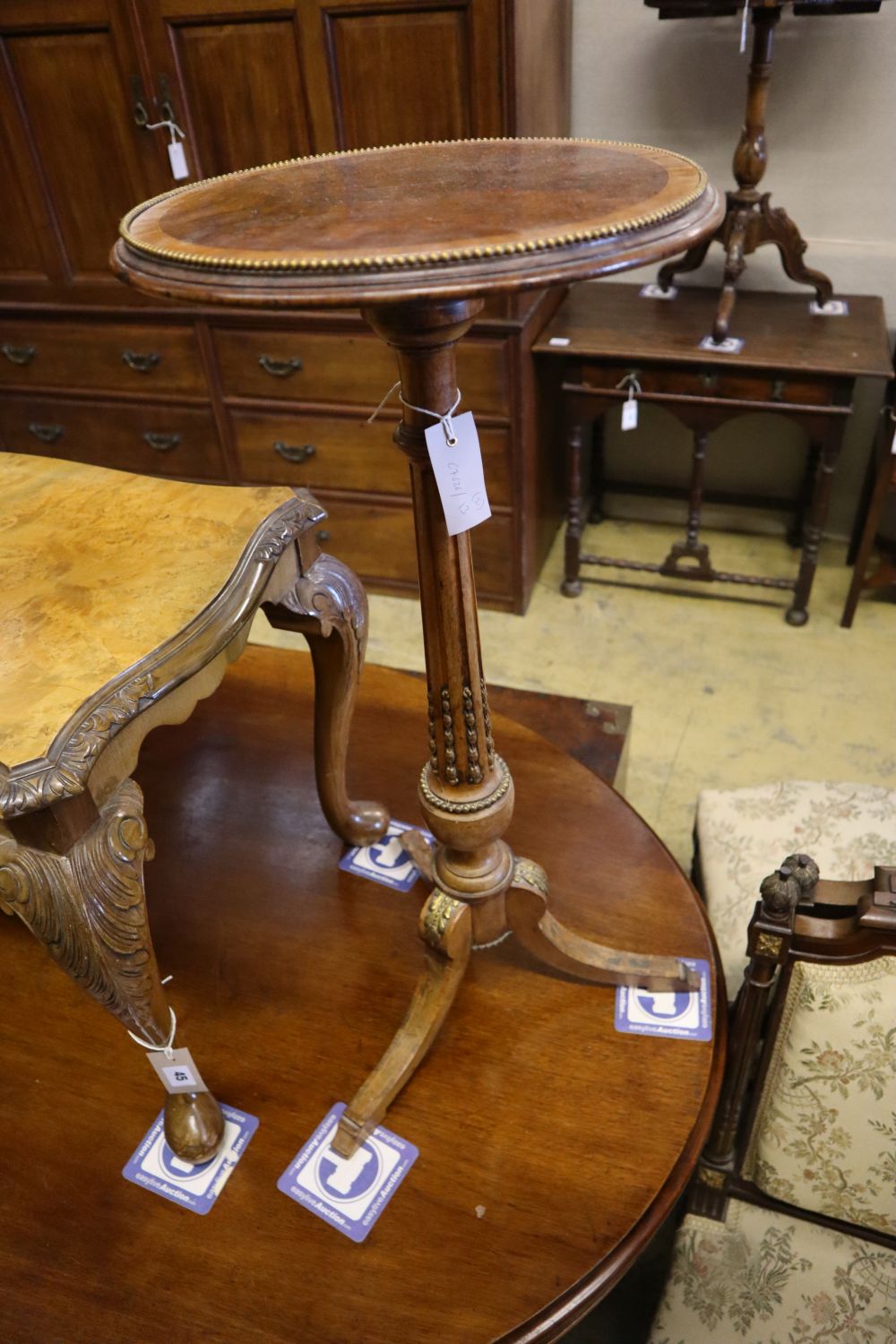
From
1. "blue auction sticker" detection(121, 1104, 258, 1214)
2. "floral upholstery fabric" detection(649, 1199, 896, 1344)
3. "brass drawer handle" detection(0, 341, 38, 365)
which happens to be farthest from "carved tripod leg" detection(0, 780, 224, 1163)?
"brass drawer handle" detection(0, 341, 38, 365)

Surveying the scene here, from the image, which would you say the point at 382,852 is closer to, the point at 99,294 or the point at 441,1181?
the point at 441,1181

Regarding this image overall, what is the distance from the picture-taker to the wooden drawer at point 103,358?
2.37 metres

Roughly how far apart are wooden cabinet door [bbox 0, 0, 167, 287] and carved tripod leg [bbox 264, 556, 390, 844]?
1.51 m

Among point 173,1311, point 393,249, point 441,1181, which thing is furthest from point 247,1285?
point 393,249

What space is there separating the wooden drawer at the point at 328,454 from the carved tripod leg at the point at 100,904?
1.58 m

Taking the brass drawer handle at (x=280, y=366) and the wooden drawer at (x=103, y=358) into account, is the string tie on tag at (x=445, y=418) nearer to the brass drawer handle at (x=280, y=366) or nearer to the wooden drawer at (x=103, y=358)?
the brass drawer handle at (x=280, y=366)

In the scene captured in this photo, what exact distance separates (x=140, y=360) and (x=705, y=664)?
1556mm

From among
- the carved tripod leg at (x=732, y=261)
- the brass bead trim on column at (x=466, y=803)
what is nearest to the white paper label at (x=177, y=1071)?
the brass bead trim on column at (x=466, y=803)

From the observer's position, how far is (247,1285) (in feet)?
2.79

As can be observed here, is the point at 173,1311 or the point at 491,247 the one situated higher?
the point at 491,247

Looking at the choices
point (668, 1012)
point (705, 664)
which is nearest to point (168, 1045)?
point (668, 1012)

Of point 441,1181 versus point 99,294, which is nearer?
point 441,1181

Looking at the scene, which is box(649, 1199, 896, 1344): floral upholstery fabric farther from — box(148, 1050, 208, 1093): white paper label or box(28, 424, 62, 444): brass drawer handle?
box(28, 424, 62, 444): brass drawer handle

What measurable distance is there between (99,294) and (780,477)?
180 cm
